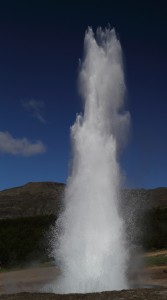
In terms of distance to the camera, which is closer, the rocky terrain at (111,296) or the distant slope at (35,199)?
the rocky terrain at (111,296)

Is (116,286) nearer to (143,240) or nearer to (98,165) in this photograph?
(98,165)

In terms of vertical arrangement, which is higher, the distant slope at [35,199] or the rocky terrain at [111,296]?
the distant slope at [35,199]

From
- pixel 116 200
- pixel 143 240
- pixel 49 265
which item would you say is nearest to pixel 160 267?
pixel 49 265

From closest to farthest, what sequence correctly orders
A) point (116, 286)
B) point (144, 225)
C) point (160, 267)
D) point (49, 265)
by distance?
point (116, 286), point (160, 267), point (49, 265), point (144, 225)

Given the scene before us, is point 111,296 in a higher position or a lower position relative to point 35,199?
lower

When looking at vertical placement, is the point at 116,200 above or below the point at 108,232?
above

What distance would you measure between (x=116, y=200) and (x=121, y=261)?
2.24 m

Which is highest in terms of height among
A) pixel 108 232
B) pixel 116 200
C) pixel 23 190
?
pixel 23 190

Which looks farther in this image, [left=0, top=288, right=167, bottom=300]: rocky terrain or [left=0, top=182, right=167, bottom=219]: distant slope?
[left=0, top=182, right=167, bottom=219]: distant slope

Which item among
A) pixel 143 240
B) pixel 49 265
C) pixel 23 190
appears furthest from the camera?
pixel 23 190

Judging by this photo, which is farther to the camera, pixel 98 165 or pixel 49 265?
pixel 49 265

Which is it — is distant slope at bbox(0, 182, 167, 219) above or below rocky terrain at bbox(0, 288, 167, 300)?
above

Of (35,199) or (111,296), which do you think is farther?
(35,199)

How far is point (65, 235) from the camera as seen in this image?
1839 centimetres
